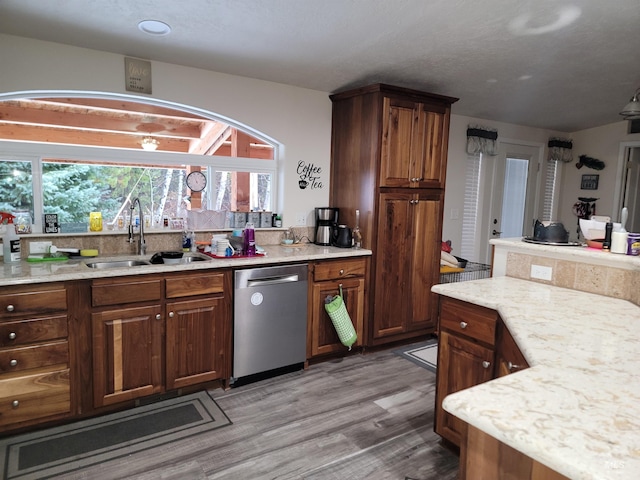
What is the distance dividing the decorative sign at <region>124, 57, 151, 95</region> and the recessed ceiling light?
0.43 m

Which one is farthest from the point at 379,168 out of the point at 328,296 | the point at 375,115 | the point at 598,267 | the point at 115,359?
the point at 115,359

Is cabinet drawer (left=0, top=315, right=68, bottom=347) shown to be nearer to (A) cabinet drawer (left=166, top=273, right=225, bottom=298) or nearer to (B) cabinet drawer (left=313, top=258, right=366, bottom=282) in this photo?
(A) cabinet drawer (left=166, top=273, right=225, bottom=298)

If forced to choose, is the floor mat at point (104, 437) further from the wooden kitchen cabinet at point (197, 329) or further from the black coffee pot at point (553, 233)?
the black coffee pot at point (553, 233)

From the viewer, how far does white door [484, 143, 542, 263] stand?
546 centimetres

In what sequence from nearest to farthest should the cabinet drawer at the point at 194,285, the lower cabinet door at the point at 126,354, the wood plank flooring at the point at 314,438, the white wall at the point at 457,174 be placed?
the wood plank flooring at the point at 314,438
the lower cabinet door at the point at 126,354
the cabinet drawer at the point at 194,285
the white wall at the point at 457,174

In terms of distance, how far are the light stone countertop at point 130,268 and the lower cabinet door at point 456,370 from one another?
1287 millimetres

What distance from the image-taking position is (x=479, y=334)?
209 cm

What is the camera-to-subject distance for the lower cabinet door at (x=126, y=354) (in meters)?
2.51

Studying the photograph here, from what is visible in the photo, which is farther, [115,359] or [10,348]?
[115,359]

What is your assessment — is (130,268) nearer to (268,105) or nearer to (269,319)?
(269,319)

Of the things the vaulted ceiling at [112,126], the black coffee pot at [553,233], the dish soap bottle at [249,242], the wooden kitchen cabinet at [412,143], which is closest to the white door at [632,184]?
the wooden kitchen cabinet at [412,143]

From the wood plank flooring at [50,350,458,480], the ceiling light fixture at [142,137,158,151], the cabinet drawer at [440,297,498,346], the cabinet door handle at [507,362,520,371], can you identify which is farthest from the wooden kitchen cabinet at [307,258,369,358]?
the cabinet door handle at [507,362,520,371]

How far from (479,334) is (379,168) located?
1835 mm

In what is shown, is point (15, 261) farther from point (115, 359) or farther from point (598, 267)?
point (598, 267)
